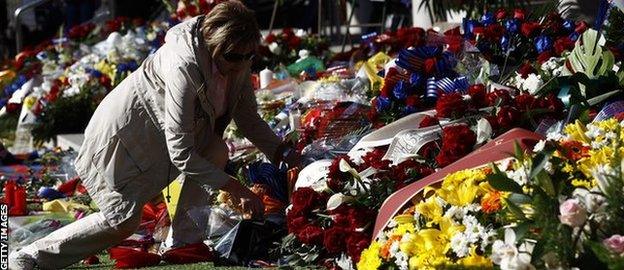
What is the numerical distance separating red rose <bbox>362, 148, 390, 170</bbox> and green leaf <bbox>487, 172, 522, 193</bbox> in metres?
1.58

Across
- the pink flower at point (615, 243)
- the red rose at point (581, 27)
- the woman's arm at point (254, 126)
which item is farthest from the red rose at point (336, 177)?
the pink flower at point (615, 243)

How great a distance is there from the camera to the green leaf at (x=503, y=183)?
3.92 meters

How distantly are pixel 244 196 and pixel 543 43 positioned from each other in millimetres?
2011

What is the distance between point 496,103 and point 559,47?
3.49 feet

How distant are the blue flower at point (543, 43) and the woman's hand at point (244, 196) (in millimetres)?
1875

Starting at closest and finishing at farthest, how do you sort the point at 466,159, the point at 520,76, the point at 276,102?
the point at 466,159 → the point at 520,76 → the point at 276,102

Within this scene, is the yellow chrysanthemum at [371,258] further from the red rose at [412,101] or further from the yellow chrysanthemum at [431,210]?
the red rose at [412,101]

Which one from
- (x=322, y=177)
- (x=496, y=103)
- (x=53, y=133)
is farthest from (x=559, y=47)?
(x=53, y=133)

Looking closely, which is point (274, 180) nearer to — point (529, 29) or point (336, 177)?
point (336, 177)

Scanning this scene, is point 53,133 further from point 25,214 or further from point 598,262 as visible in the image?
point 598,262

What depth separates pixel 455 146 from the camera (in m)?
5.14

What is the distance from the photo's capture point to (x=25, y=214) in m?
8.05

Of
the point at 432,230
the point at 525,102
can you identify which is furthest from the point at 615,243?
the point at 525,102

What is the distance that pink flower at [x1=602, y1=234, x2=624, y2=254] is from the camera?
11.8 ft
